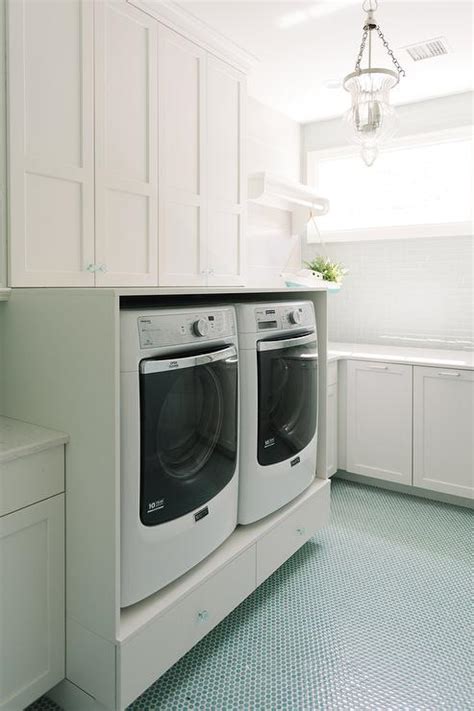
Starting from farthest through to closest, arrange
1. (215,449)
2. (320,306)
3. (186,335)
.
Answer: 1. (320,306)
2. (215,449)
3. (186,335)

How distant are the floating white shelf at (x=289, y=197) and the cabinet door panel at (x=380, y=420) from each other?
1271 millimetres

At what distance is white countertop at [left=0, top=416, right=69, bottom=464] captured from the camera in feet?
4.83

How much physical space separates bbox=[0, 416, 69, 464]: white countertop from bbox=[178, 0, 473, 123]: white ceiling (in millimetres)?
2078

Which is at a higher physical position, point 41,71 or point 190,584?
point 41,71

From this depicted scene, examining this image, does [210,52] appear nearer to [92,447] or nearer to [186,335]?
[186,335]

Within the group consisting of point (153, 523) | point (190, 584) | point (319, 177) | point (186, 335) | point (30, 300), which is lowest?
point (190, 584)

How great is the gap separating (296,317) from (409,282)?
5.98 feet

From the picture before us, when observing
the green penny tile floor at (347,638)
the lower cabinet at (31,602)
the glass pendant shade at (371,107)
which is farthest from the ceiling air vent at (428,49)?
the lower cabinet at (31,602)

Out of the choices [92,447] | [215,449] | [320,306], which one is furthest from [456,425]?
[92,447]

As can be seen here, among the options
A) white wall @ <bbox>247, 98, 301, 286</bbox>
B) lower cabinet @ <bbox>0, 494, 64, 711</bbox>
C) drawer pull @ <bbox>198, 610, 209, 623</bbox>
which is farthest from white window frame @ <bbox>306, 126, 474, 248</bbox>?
lower cabinet @ <bbox>0, 494, 64, 711</bbox>

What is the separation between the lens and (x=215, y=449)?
6.18 feet

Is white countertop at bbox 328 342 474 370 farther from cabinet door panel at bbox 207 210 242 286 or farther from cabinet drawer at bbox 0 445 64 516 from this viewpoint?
cabinet drawer at bbox 0 445 64 516

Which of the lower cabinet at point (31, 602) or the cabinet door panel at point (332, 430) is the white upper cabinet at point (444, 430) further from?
the lower cabinet at point (31, 602)

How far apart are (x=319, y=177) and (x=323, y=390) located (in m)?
2.35
